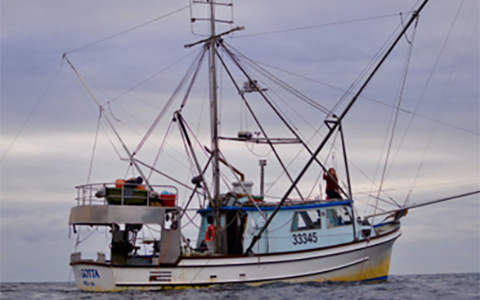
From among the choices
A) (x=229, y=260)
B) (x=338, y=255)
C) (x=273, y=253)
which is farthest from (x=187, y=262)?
(x=338, y=255)

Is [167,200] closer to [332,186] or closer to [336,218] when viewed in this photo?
[336,218]

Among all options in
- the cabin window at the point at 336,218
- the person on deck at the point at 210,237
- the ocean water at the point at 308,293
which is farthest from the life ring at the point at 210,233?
the cabin window at the point at 336,218

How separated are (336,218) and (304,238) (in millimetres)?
1551

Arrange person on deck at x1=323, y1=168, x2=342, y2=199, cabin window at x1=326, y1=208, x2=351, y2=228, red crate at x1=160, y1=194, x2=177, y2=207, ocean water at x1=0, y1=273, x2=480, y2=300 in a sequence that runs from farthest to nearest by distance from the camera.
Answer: person on deck at x1=323, y1=168, x2=342, y2=199
cabin window at x1=326, y1=208, x2=351, y2=228
red crate at x1=160, y1=194, x2=177, y2=207
ocean water at x1=0, y1=273, x2=480, y2=300

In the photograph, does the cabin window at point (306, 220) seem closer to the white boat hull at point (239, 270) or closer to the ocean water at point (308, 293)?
the white boat hull at point (239, 270)

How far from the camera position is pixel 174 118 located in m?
28.5

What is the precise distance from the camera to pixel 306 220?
91.6ft

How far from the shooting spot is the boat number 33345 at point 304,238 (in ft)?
90.3

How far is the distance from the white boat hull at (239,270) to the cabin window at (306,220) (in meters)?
1.50

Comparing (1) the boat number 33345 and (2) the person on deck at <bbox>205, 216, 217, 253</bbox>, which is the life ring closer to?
(2) the person on deck at <bbox>205, 216, 217, 253</bbox>

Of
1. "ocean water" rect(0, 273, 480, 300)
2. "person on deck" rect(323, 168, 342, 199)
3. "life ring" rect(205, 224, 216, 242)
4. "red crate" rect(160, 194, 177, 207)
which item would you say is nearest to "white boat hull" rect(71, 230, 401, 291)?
"ocean water" rect(0, 273, 480, 300)

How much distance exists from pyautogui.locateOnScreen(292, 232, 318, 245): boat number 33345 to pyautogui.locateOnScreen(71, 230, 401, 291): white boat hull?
43.1 inches

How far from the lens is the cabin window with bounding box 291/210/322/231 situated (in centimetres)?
2780

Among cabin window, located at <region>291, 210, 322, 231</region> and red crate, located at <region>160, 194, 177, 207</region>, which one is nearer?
red crate, located at <region>160, 194, 177, 207</region>
